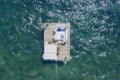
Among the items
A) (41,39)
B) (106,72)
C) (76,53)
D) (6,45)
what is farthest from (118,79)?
(6,45)

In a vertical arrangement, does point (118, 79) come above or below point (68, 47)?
below

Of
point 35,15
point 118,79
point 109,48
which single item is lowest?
point 118,79

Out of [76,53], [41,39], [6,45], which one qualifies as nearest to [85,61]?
[76,53]

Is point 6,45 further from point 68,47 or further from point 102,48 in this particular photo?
point 102,48
